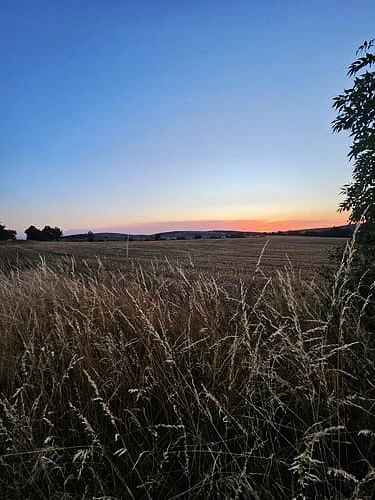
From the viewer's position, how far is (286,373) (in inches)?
113

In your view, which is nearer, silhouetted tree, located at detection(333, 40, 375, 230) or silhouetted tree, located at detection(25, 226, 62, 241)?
silhouetted tree, located at detection(333, 40, 375, 230)

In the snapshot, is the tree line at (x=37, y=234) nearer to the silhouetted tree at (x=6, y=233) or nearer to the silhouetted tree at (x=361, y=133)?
the silhouetted tree at (x=6, y=233)

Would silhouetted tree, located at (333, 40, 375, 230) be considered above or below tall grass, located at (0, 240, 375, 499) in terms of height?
above

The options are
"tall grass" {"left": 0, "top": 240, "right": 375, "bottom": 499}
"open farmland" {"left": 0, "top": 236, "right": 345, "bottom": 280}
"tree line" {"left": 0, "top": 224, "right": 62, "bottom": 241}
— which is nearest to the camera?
"tall grass" {"left": 0, "top": 240, "right": 375, "bottom": 499}

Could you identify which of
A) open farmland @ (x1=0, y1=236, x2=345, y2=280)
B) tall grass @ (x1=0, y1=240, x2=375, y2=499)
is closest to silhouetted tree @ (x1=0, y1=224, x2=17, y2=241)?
open farmland @ (x1=0, y1=236, x2=345, y2=280)

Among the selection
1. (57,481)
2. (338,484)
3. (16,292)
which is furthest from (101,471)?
(16,292)

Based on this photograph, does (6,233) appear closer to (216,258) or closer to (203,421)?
(216,258)

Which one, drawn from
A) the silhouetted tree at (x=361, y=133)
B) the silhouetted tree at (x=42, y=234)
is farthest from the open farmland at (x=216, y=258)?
the silhouetted tree at (x=42, y=234)

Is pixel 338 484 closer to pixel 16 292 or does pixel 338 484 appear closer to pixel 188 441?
pixel 188 441

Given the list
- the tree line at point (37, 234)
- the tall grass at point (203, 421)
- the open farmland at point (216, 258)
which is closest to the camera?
the tall grass at point (203, 421)

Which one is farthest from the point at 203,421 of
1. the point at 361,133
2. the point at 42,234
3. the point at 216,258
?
the point at 42,234

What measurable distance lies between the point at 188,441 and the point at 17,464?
1013 millimetres

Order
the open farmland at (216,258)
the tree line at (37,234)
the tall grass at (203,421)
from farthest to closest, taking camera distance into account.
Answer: the tree line at (37,234)
the open farmland at (216,258)
the tall grass at (203,421)

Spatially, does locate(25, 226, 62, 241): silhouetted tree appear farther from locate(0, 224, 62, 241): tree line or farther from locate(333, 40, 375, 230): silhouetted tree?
locate(333, 40, 375, 230): silhouetted tree
